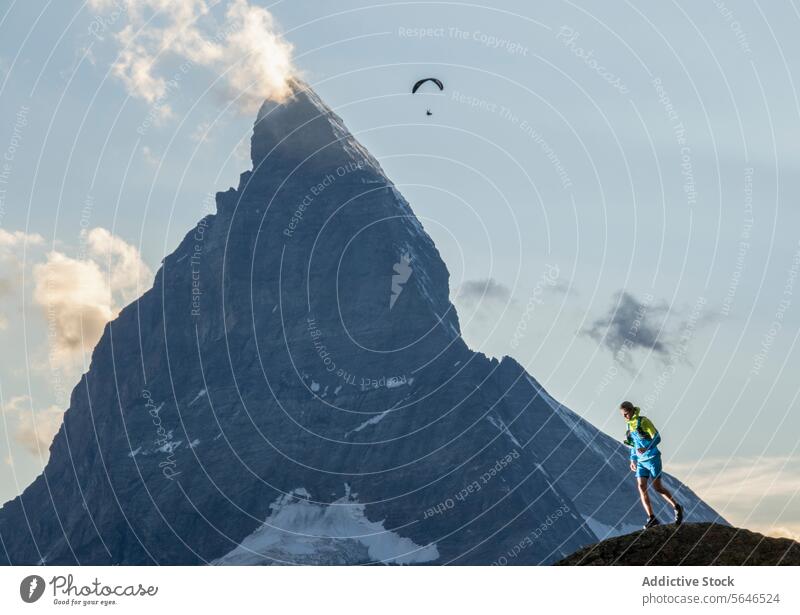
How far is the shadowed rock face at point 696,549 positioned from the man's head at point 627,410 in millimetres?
4280

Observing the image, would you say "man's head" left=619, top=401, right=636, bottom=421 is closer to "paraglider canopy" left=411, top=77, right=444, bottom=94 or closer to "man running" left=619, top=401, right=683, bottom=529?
"man running" left=619, top=401, right=683, bottom=529

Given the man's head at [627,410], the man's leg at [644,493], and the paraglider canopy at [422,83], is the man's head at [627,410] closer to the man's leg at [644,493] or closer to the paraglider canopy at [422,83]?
the man's leg at [644,493]

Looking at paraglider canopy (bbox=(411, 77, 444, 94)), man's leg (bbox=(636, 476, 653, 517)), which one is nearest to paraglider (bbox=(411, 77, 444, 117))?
paraglider canopy (bbox=(411, 77, 444, 94))

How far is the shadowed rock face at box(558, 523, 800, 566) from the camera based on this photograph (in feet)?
144

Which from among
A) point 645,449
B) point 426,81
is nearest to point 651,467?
point 645,449

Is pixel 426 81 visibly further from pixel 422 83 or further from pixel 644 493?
pixel 644 493

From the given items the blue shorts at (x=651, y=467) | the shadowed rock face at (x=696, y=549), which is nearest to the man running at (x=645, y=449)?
the blue shorts at (x=651, y=467)

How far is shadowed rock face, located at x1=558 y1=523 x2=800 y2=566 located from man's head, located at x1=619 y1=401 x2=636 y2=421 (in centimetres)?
428

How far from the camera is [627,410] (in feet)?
146
